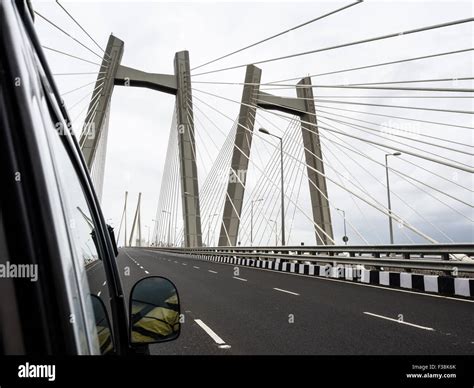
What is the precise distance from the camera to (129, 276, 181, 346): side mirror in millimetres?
2170

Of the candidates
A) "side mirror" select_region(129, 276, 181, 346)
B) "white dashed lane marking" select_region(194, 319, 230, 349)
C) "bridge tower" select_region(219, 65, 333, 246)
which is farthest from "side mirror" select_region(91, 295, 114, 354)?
"bridge tower" select_region(219, 65, 333, 246)

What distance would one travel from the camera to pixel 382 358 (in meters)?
1.55

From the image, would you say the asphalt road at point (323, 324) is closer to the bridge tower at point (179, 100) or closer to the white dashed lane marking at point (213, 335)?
the white dashed lane marking at point (213, 335)

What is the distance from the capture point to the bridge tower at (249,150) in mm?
24922

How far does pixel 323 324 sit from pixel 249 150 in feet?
63.8

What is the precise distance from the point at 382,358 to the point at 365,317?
658cm

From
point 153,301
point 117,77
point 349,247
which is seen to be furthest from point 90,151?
point 153,301

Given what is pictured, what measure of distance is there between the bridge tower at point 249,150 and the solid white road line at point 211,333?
17.2 m

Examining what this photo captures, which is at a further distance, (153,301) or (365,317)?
Result: (365,317)

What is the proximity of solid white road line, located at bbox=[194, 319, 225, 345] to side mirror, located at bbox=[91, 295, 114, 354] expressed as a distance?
172 inches

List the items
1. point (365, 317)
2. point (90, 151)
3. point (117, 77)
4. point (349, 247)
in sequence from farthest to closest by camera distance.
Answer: point (117, 77), point (90, 151), point (349, 247), point (365, 317)

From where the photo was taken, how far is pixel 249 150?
85.4ft

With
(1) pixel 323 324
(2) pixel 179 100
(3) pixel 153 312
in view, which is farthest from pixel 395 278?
(2) pixel 179 100

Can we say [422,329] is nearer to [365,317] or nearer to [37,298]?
[365,317]
